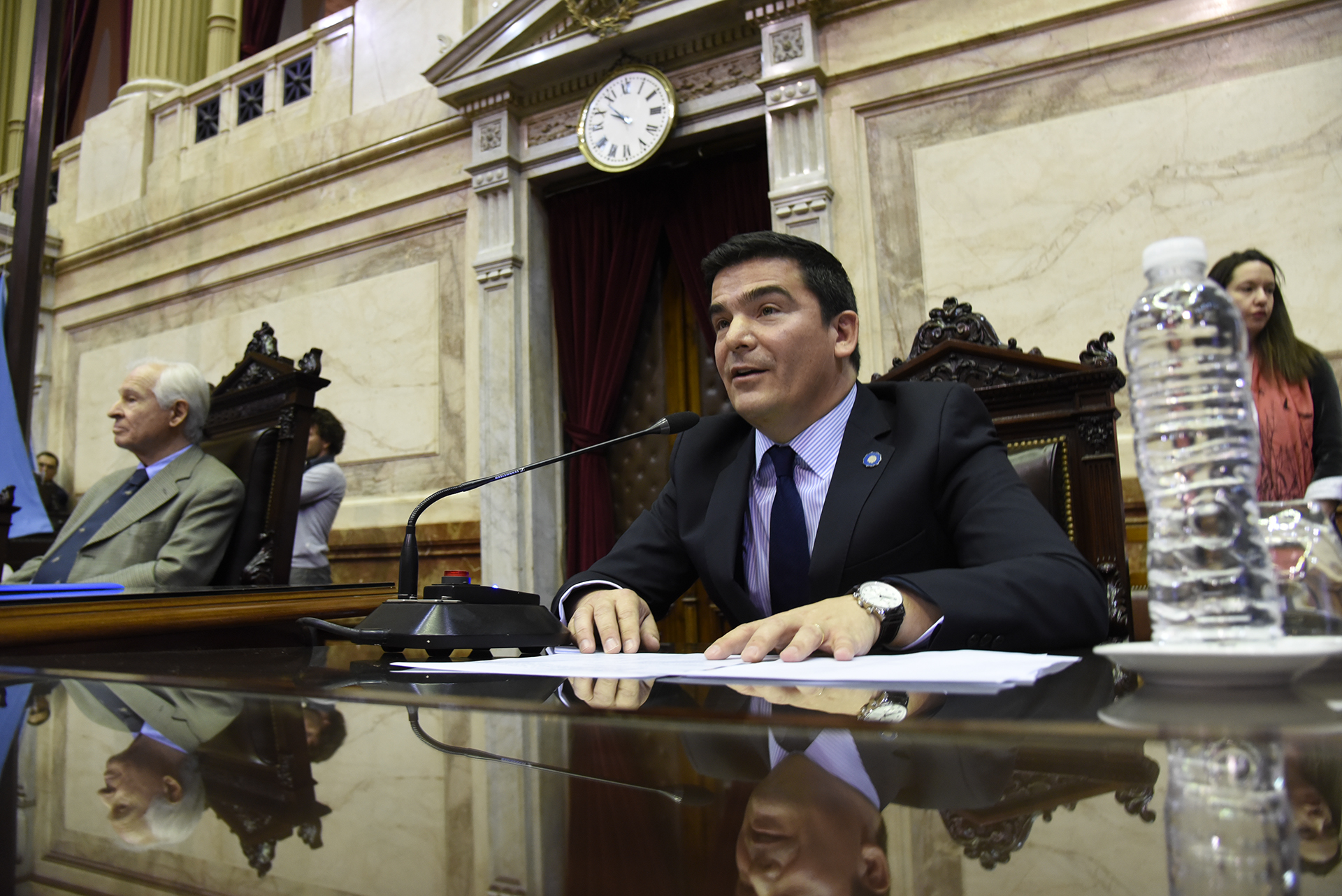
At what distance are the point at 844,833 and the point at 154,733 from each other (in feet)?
1.44

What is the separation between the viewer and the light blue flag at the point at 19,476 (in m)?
2.71

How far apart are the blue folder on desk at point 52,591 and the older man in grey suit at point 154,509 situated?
0.85 metres

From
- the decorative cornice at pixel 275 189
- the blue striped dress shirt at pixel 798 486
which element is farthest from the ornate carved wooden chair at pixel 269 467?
the decorative cornice at pixel 275 189

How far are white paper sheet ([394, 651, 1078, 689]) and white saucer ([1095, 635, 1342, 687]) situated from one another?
88 millimetres

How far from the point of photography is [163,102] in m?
6.32

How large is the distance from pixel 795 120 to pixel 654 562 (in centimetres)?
303

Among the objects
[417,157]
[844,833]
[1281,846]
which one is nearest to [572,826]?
[844,833]

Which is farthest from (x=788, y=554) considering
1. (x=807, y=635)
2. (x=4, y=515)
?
(x=4, y=515)

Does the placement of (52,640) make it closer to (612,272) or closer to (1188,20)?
(612,272)

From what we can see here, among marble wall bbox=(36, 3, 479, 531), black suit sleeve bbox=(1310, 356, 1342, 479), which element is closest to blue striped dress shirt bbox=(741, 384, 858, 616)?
black suit sleeve bbox=(1310, 356, 1342, 479)

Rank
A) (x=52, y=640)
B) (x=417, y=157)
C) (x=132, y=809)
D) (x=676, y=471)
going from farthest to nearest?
(x=417, y=157) < (x=676, y=471) < (x=52, y=640) < (x=132, y=809)

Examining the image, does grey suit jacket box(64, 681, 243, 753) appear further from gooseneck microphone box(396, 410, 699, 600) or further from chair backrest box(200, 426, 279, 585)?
chair backrest box(200, 426, 279, 585)

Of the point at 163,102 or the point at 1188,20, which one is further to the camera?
the point at 163,102

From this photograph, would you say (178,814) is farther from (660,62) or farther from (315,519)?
(660,62)
